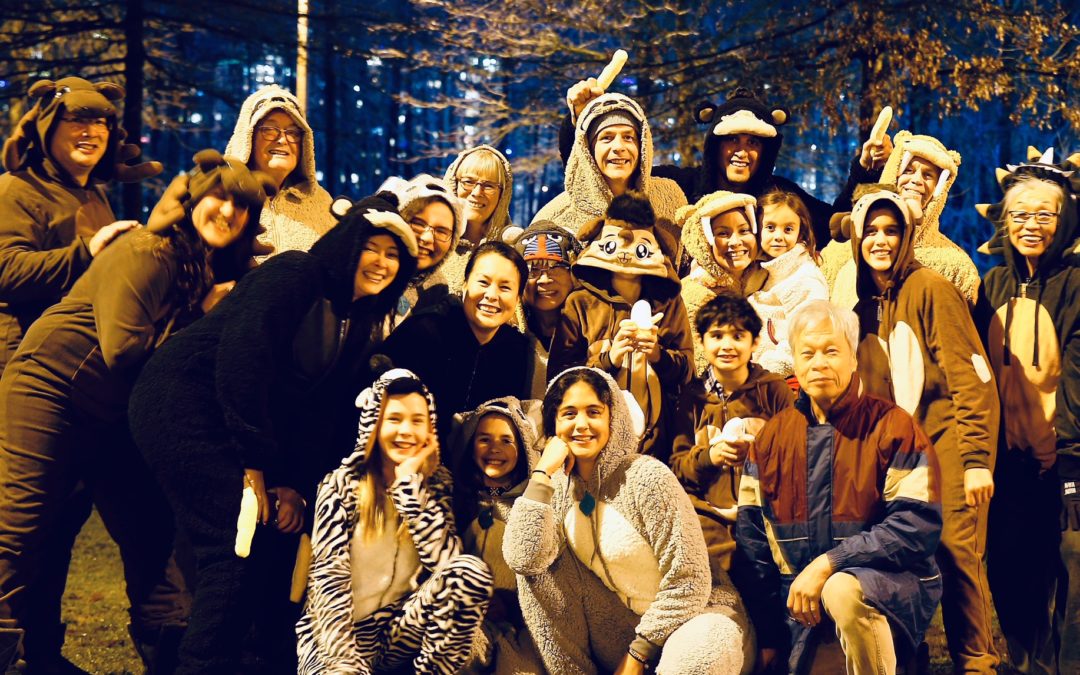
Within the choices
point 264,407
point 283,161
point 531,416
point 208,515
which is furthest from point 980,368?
point 283,161

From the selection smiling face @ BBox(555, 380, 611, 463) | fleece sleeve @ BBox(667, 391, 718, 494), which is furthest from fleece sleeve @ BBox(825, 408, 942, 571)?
smiling face @ BBox(555, 380, 611, 463)

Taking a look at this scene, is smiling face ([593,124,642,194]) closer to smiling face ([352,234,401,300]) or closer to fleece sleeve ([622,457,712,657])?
smiling face ([352,234,401,300])

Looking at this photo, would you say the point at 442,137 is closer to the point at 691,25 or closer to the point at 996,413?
the point at 691,25

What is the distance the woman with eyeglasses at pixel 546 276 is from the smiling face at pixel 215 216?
1.37 m

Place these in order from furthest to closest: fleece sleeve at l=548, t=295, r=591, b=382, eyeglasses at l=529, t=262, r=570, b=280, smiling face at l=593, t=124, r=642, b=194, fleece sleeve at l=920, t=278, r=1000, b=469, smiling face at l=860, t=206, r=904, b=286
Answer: smiling face at l=593, t=124, r=642, b=194, eyeglasses at l=529, t=262, r=570, b=280, fleece sleeve at l=548, t=295, r=591, b=382, smiling face at l=860, t=206, r=904, b=286, fleece sleeve at l=920, t=278, r=1000, b=469

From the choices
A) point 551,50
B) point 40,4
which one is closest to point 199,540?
point 551,50

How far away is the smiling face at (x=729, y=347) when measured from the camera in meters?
5.03

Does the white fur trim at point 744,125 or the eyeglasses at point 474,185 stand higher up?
the white fur trim at point 744,125

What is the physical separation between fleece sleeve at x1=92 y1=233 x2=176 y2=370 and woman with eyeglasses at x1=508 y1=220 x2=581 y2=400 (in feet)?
5.31

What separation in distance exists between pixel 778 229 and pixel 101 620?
4.14 meters

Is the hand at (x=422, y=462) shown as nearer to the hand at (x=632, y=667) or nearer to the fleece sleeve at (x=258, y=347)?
the fleece sleeve at (x=258, y=347)

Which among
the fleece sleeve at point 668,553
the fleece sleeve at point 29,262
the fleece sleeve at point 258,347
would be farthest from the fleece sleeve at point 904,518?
the fleece sleeve at point 29,262

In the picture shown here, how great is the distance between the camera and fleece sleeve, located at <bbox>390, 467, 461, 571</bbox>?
459 cm

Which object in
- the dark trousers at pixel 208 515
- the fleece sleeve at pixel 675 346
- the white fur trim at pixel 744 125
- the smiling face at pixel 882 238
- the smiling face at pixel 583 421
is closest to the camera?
the dark trousers at pixel 208 515
